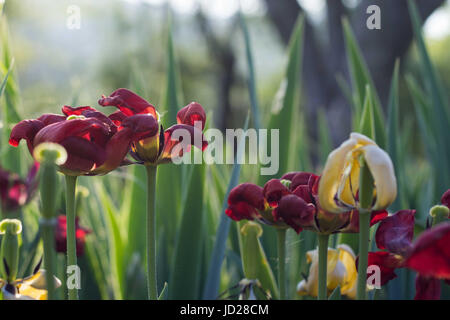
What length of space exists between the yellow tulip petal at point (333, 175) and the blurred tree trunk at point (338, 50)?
176 cm

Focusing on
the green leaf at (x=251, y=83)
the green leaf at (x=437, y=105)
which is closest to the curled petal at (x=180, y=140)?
the green leaf at (x=251, y=83)

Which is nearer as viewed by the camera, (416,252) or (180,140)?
(416,252)

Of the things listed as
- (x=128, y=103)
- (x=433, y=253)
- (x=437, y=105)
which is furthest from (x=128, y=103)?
(x=437, y=105)

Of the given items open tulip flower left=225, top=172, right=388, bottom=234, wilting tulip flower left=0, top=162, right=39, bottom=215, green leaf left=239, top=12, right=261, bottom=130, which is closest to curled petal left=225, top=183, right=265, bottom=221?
open tulip flower left=225, top=172, right=388, bottom=234

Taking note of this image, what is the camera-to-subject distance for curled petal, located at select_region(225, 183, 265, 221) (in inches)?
13.1

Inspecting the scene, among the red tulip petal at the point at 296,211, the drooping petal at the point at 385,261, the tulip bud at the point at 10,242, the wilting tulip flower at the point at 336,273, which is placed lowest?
the wilting tulip flower at the point at 336,273

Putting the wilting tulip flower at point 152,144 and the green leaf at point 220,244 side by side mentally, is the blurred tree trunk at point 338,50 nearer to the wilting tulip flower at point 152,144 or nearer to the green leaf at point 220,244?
the green leaf at point 220,244

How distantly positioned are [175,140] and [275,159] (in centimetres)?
28

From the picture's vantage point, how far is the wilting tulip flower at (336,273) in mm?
396

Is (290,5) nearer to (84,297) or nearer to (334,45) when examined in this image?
(334,45)

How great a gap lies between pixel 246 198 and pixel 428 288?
123mm

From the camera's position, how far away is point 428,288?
0.28 m

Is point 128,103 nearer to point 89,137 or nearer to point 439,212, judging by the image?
point 89,137

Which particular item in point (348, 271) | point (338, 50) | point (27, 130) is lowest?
point (348, 271)
